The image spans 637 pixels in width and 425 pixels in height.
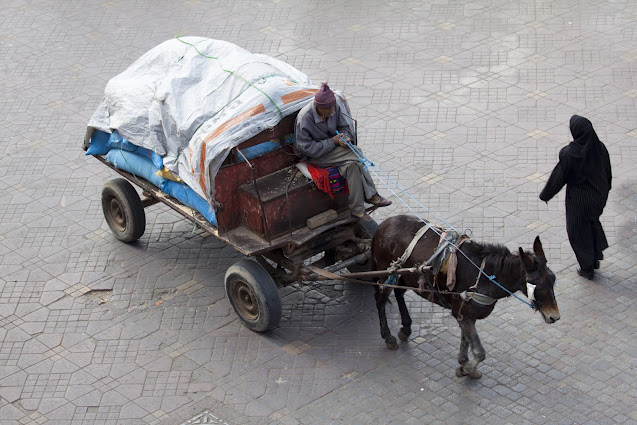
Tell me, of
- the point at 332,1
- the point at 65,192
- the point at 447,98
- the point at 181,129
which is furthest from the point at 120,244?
the point at 332,1

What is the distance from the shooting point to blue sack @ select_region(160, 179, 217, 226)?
28.3 ft

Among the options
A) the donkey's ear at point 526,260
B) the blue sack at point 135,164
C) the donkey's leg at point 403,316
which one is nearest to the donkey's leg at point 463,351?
the donkey's leg at point 403,316

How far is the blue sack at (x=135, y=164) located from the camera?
9273 millimetres

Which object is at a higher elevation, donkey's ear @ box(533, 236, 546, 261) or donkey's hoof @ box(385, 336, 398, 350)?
donkey's ear @ box(533, 236, 546, 261)

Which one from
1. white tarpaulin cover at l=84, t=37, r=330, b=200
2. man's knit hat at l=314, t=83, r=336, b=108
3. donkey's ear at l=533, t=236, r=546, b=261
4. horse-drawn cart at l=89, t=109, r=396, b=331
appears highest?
man's knit hat at l=314, t=83, r=336, b=108

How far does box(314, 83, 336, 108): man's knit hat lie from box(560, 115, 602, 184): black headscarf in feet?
7.92

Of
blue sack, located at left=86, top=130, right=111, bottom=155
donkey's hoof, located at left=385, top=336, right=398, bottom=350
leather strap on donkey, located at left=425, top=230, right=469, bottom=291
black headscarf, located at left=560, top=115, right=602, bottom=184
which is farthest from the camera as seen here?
blue sack, located at left=86, top=130, right=111, bottom=155

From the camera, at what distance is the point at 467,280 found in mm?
7727

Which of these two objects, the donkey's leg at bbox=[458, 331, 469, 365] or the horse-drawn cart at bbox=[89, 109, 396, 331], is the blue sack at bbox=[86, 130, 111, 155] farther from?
the donkey's leg at bbox=[458, 331, 469, 365]

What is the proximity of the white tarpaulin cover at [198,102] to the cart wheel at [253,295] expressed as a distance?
786 millimetres

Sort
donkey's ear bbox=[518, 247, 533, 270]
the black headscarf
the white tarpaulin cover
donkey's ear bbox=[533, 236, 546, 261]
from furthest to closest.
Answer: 1. the black headscarf
2. the white tarpaulin cover
3. donkey's ear bbox=[533, 236, 546, 261]
4. donkey's ear bbox=[518, 247, 533, 270]

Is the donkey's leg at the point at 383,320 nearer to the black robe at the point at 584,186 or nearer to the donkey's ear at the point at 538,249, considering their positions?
the donkey's ear at the point at 538,249

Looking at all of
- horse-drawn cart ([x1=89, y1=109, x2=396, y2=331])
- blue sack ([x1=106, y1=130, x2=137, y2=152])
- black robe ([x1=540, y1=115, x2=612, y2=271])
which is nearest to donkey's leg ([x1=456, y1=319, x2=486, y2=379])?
horse-drawn cart ([x1=89, y1=109, x2=396, y2=331])

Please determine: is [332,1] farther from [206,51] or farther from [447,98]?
[206,51]
